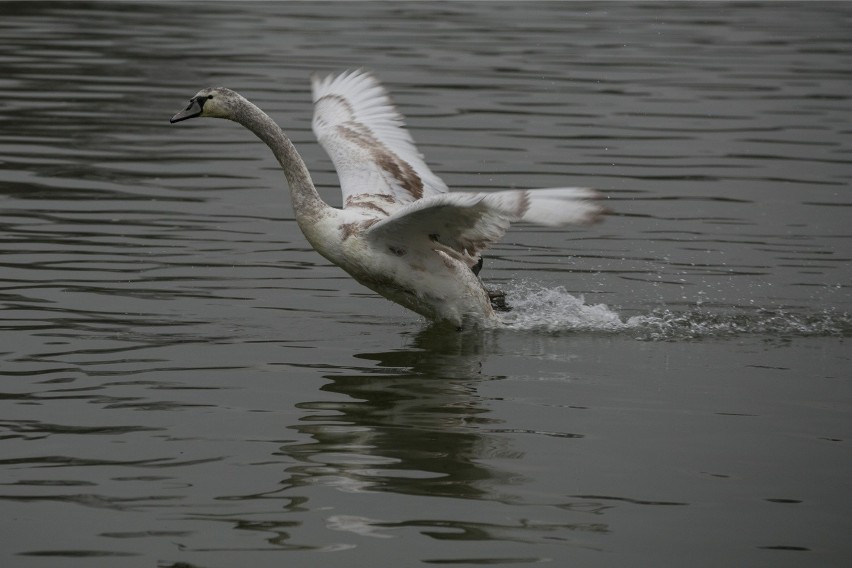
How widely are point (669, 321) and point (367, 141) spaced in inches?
106

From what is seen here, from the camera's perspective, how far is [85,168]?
13.9 metres

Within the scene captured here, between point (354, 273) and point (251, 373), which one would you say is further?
point (354, 273)

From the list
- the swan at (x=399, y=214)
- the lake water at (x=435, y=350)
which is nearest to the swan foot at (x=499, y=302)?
the swan at (x=399, y=214)

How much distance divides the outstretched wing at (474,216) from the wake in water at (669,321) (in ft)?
2.09

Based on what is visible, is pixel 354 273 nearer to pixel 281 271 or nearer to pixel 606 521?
pixel 281 271

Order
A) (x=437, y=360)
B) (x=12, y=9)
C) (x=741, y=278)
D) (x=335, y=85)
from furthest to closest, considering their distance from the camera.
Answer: (x=12, y=9), (x=335, y=85), (x=741, y=278), (x=437, y=360)

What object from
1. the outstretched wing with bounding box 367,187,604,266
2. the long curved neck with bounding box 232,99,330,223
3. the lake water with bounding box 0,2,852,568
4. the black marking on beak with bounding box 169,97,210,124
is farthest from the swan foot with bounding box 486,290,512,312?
the black marking on beak with bounding box 169,97,210,124

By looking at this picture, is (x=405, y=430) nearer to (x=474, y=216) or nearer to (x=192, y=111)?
(x=474, y=216)

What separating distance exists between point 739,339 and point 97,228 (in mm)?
5242

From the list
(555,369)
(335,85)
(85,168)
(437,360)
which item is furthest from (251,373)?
(85,168)

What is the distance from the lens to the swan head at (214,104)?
9.36m

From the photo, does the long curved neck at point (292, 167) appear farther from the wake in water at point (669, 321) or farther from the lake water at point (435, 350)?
the wake in water at point (669, 321)

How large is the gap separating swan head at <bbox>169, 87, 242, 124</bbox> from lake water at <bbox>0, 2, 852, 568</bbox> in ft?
4.03

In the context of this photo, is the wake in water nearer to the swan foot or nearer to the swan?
the swan foot
